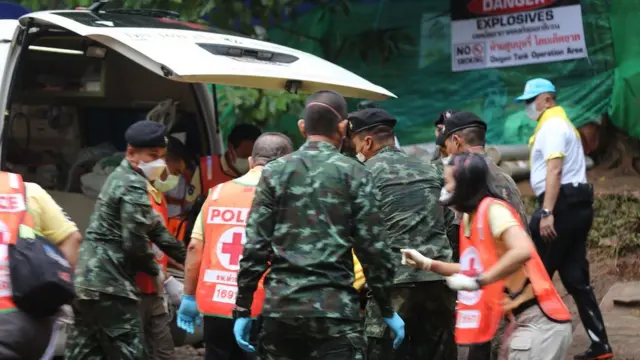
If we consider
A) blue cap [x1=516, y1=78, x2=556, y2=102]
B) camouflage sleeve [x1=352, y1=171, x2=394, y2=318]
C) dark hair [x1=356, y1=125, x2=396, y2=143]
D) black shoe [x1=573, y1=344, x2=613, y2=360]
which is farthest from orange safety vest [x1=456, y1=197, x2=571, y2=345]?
blue cap [x1=516, y1=78, x2=556, y2=102]

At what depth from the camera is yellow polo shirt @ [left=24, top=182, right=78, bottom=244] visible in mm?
5327

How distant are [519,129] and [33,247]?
7.32 meters

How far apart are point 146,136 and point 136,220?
553 millimetres

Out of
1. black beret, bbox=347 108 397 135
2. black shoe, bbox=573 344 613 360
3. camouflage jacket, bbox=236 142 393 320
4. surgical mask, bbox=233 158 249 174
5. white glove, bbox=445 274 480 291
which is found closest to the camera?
white glove, bbox=445 274 480 291

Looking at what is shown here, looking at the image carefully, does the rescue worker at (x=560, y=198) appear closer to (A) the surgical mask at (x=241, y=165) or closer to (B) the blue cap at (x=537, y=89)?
(B) the blue cap at (x=537, y=89)

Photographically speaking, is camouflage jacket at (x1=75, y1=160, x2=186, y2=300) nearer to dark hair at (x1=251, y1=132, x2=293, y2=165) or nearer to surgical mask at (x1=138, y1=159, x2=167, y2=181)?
surgical mask at (x1=138, y1=159, x2=167, y2=181)

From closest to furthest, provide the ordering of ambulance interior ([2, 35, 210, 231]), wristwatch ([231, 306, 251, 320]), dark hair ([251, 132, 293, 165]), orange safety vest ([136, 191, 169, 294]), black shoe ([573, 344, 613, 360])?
1. wristwatch ([231, 306, 251, 320])
2. dark hair ([251, 132, 293, 165])
3. orange safety vest ([136, 191, 169, 294])
4. black shoe ([573, 344, 613, 360])
5. ambulance interior ([2, 35, 210, 231])

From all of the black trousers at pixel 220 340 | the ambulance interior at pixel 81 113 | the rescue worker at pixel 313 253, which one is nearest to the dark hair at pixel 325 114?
the rescue worker at pixel 313 253

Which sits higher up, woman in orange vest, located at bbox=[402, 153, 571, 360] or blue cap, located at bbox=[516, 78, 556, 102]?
blue cap, located at bbox=[516, 78, 556, 102]

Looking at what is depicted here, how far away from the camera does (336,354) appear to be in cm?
525

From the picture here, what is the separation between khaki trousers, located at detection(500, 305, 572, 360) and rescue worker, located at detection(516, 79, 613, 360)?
3075 mm

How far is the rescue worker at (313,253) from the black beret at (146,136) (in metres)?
1.56

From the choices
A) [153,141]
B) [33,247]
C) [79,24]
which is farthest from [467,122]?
[33,247]

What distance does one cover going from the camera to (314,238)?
525cm
